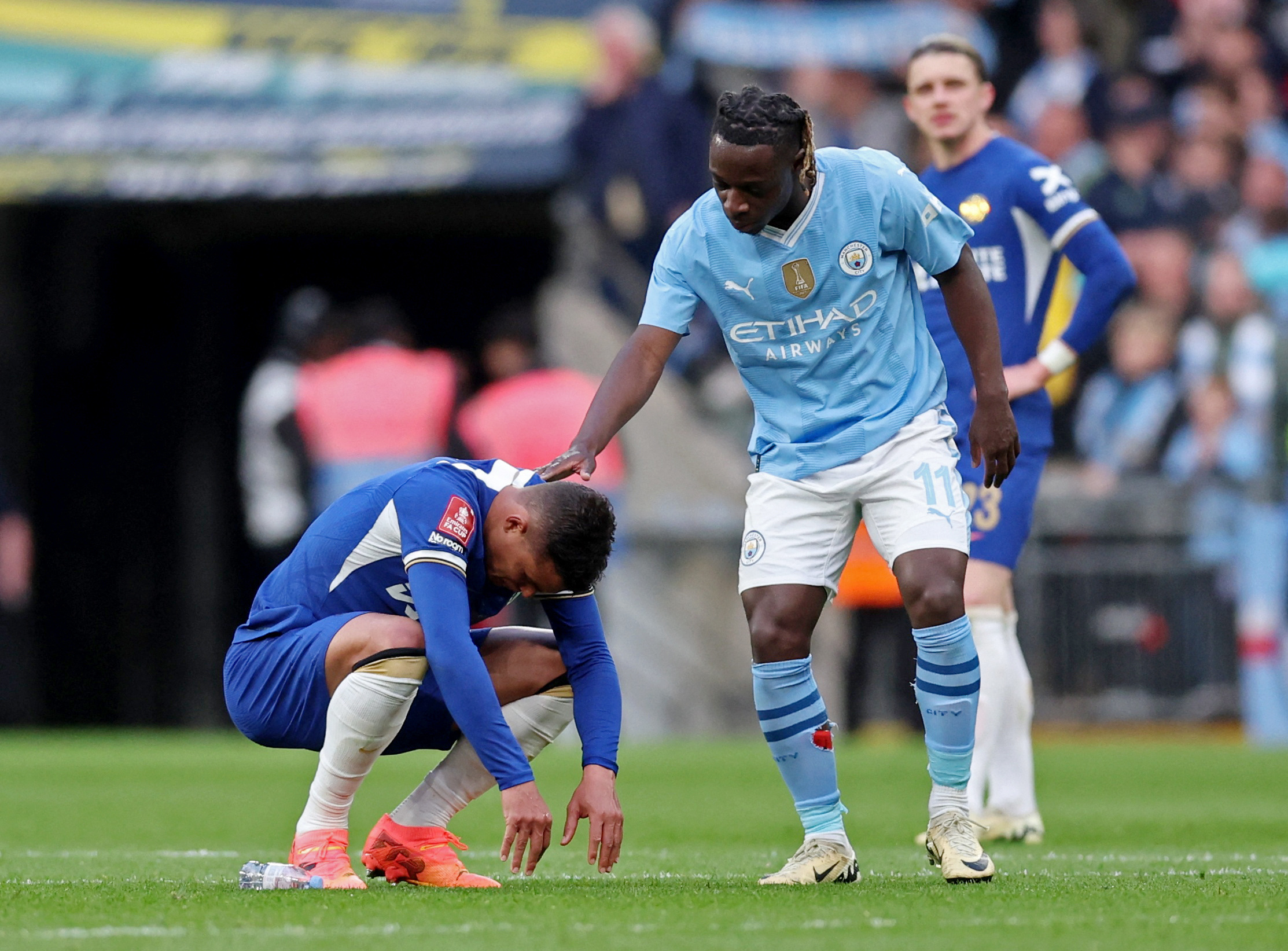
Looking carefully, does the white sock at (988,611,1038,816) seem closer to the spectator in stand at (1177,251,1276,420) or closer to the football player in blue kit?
the football player in blue kit

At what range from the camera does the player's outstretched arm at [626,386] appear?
17.1 ft

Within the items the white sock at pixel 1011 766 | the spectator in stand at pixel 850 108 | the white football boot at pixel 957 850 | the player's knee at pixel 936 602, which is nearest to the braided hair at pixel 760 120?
the player's knee at pixel 936 602

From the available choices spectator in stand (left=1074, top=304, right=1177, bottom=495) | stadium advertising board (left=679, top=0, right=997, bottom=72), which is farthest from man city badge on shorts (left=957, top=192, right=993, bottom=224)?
stadium advertising board (left=679, top=0, right=997, bottom=72)

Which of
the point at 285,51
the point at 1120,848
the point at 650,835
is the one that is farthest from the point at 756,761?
the point at 285,51

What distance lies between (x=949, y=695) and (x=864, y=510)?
21.6 inches

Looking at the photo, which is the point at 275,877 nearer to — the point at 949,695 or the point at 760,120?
the point at 949,695

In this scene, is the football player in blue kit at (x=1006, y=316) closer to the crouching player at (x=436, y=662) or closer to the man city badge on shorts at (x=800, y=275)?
the man city badge on shorts at (x=800, y=275)

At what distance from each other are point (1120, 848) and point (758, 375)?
7.22 ft

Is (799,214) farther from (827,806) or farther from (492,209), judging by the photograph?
(492,209)

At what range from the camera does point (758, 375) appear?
18.0 ft

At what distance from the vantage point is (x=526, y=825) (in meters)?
4.66

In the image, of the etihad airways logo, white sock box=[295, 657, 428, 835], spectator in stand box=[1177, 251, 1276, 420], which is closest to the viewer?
white sock box=[295, 657, 428, 835]

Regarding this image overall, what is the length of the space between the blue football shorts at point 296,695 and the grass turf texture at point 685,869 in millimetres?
424

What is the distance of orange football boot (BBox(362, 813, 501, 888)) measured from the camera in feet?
17.3
